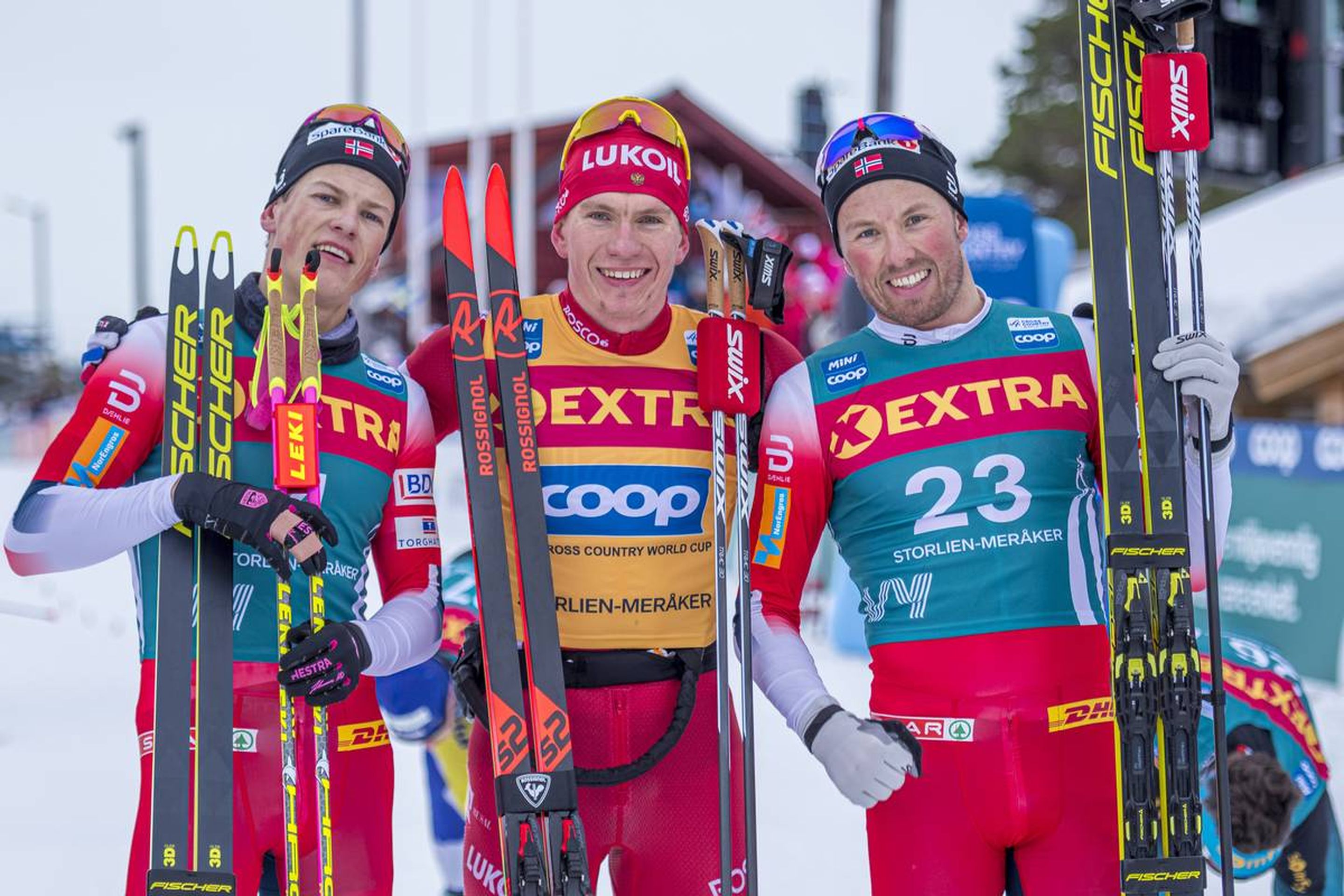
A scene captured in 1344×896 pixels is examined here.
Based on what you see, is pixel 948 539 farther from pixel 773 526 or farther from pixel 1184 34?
pixel 1184 34

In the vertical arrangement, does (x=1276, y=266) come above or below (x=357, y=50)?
below

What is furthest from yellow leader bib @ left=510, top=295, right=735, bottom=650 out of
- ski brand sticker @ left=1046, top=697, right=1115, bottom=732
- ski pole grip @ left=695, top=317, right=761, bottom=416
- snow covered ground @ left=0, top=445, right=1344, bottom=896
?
snow covered ground @ left=0, top=445, right=1344, bottom=896

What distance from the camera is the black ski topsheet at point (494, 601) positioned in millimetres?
2459

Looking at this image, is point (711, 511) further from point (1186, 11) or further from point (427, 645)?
point (1186, 11)

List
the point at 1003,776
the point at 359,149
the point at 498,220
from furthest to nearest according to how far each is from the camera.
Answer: the point at 498,220
the point at 359,149
the point at 1003,776

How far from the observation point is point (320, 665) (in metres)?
2.34

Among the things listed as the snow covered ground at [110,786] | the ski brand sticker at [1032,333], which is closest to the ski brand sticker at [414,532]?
the ski brand sticker at [1032,333]

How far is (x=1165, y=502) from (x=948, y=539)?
0.43 meters

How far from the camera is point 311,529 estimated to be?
2332mm

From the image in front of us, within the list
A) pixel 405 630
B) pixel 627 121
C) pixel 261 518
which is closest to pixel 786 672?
pixel 405 630

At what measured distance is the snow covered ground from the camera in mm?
4723

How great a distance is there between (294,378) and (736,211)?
1967cm

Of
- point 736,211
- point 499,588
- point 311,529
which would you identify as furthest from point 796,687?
point 736,211

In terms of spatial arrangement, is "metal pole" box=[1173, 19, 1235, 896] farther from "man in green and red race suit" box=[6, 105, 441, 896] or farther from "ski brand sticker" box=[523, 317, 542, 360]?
"man in green and red race suit" box=[6, 105, 441, 896]
